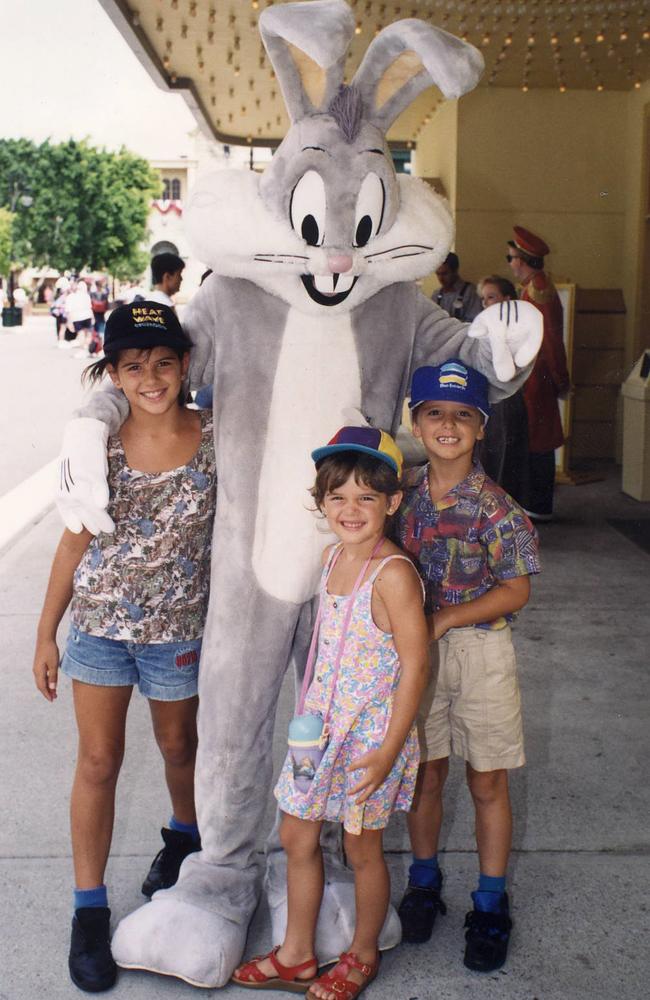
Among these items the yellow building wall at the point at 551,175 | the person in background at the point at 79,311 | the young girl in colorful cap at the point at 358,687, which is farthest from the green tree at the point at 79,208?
the young girl in colorful cap at the point at 358,687

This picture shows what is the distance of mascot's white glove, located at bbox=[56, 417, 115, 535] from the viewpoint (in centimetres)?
249

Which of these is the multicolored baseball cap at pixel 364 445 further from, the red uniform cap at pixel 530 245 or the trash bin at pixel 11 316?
the trash bin at pixel 11 316

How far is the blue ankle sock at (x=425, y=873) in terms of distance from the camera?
289 cm

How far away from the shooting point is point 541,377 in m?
7.00

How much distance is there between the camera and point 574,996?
2.53 meters

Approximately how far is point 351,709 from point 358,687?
2.0 inches

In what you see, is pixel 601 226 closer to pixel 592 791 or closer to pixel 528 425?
pixel 528 425

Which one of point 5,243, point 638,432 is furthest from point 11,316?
point 638,432

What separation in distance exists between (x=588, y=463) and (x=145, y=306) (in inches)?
298

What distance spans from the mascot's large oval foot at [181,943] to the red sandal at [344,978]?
0.72ft

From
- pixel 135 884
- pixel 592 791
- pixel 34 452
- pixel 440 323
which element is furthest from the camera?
pixel 34 452

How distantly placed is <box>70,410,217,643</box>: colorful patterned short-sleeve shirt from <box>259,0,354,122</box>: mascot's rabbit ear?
2.95ft

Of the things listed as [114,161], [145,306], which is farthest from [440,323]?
[114,161]

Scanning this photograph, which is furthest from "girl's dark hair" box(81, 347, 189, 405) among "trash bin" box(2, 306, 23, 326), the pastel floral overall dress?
"trash bin" box(2, 306, 23, 326)
